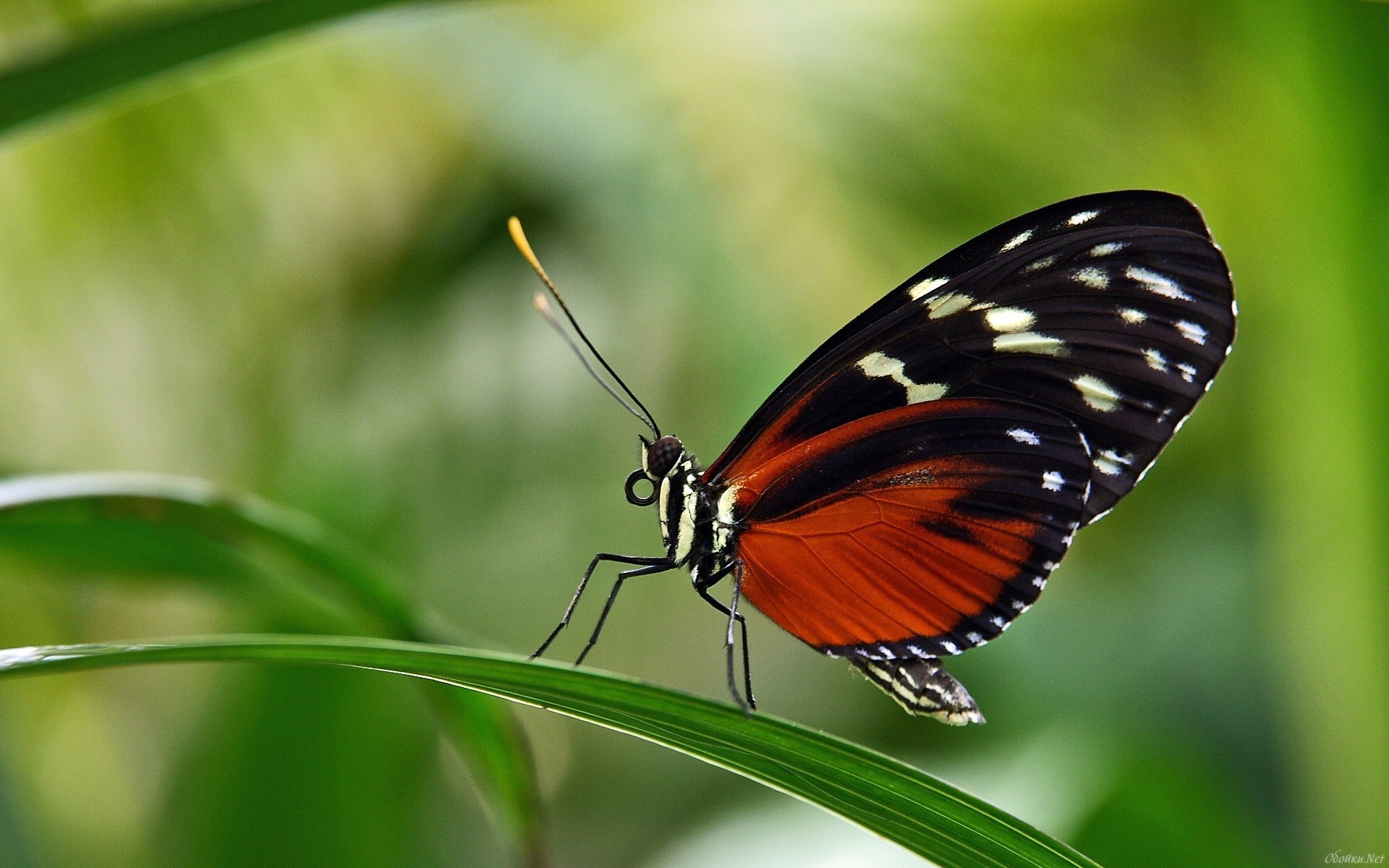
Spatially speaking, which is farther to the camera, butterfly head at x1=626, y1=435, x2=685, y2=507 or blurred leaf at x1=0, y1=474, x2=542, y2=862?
butterfly head at x1=626, y1=435, x2=685, y2=507

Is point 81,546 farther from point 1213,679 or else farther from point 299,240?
point 1213,679

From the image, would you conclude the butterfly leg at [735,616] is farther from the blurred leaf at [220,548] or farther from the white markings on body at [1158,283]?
the white markings on body at [1158,283]

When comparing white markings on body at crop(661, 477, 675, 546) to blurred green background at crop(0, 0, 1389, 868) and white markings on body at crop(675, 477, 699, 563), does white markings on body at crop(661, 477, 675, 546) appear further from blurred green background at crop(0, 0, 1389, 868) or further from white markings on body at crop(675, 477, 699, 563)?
blurred green background at crop(0, 0, 1389, 868)

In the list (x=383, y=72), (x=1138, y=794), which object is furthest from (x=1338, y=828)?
(x=383, y=72)

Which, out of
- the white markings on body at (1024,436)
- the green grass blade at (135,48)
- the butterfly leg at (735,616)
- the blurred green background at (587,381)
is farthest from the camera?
the blurred green background at (587,381)

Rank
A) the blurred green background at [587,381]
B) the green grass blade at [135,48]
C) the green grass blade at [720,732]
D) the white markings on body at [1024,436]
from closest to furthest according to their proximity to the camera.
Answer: the green grass blade at [720,732]
the green grass blade at [135,48]
the white markings on body at [1024,436]
the blurred green background at [587,381]

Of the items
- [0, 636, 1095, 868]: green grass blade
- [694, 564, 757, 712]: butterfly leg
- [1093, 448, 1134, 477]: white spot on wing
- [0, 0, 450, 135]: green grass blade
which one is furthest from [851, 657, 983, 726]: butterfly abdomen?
[0, 0, 450, 135]: green grass blade

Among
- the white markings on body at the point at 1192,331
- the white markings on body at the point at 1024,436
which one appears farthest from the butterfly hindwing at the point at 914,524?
the white markings on body at the point at 1192,331
